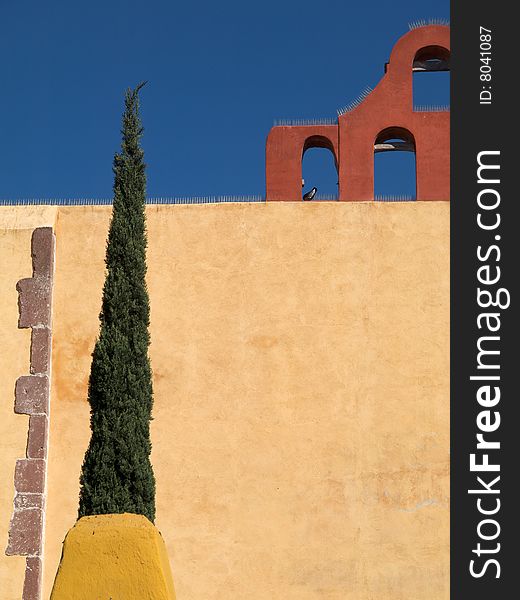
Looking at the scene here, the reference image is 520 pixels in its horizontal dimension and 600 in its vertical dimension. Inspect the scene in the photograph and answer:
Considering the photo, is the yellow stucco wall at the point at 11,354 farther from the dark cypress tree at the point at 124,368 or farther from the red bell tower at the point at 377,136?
the red bell tower at the point at 377,136

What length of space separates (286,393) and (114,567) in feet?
20.9

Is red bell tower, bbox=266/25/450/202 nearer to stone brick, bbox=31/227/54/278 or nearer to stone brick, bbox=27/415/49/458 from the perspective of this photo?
stone brick, bbox=31/227/54/278

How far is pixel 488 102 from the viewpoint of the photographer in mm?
12094

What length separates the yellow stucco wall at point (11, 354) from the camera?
12.1 meters

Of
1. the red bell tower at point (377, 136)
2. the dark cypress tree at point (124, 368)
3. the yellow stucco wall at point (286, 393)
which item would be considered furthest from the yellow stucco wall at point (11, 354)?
the red bell tower at point (377, 136)

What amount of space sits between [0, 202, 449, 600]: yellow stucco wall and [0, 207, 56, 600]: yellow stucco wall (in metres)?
0.39

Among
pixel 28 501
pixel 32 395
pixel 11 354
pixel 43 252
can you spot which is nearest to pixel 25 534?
pixel 28 501

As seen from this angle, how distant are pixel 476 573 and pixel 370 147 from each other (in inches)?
223

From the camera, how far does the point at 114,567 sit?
→ 20.7 ft

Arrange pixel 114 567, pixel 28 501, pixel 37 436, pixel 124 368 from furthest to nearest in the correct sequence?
pixel 37 436, pixel 28 501, pixel 124 368, pixel 114 567

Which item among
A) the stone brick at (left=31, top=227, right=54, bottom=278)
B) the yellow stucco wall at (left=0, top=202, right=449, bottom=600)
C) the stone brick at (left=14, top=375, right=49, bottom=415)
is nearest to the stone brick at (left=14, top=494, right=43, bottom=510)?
the yellow stucco wall at (left=0, top=202, right=449, bottom=600)

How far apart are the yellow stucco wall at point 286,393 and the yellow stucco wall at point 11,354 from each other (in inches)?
15.2

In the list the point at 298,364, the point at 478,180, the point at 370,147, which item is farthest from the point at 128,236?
the point at 478,180

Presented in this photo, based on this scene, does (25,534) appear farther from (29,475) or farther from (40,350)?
(40,350)
